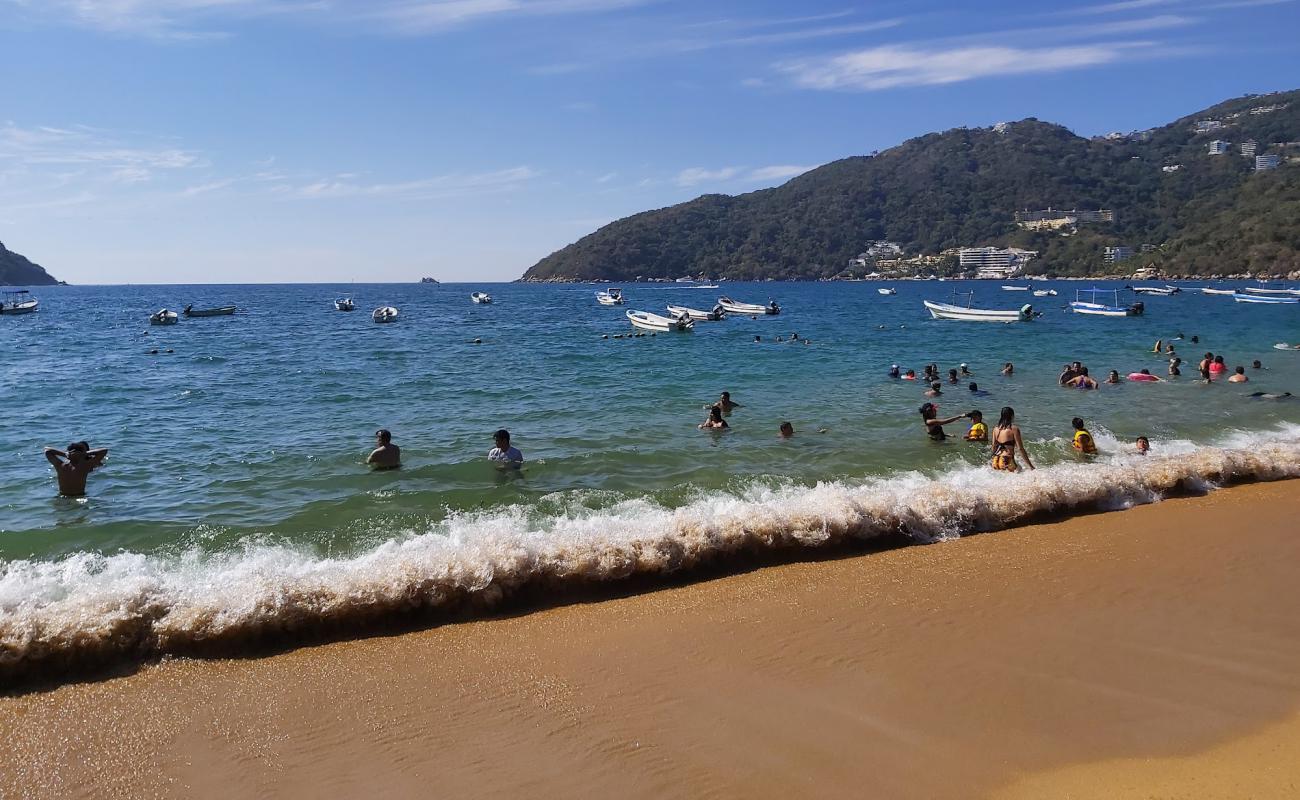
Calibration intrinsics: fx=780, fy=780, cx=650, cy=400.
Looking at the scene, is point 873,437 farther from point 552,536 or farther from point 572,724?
point 572,724

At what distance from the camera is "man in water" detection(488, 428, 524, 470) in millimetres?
13164

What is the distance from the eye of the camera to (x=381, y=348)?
121 feet

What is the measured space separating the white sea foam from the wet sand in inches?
14.5

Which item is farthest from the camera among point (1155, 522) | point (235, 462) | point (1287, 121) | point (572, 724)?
point (1287, 121)

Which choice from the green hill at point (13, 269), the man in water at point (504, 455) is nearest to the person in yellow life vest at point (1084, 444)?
the man in water at point (504, 455)

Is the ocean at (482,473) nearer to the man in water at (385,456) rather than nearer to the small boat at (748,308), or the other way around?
the man in water at (385,456)

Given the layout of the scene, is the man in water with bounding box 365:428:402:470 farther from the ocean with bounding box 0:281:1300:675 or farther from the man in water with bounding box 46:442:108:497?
the man in water with bounding box 46:442:108:497

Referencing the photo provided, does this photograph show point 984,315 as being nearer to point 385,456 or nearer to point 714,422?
point 714,422

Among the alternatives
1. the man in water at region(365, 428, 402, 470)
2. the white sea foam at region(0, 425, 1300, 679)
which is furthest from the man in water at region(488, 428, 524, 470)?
the white sea foam at region(0, 425, 1300, 679)

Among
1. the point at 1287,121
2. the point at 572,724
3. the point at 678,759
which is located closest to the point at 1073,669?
the point at 678,759

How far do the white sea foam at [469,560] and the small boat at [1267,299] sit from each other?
73.8m

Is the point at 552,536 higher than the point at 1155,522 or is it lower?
higher

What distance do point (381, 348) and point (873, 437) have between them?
27.4 metres

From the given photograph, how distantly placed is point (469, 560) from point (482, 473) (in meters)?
5.42
